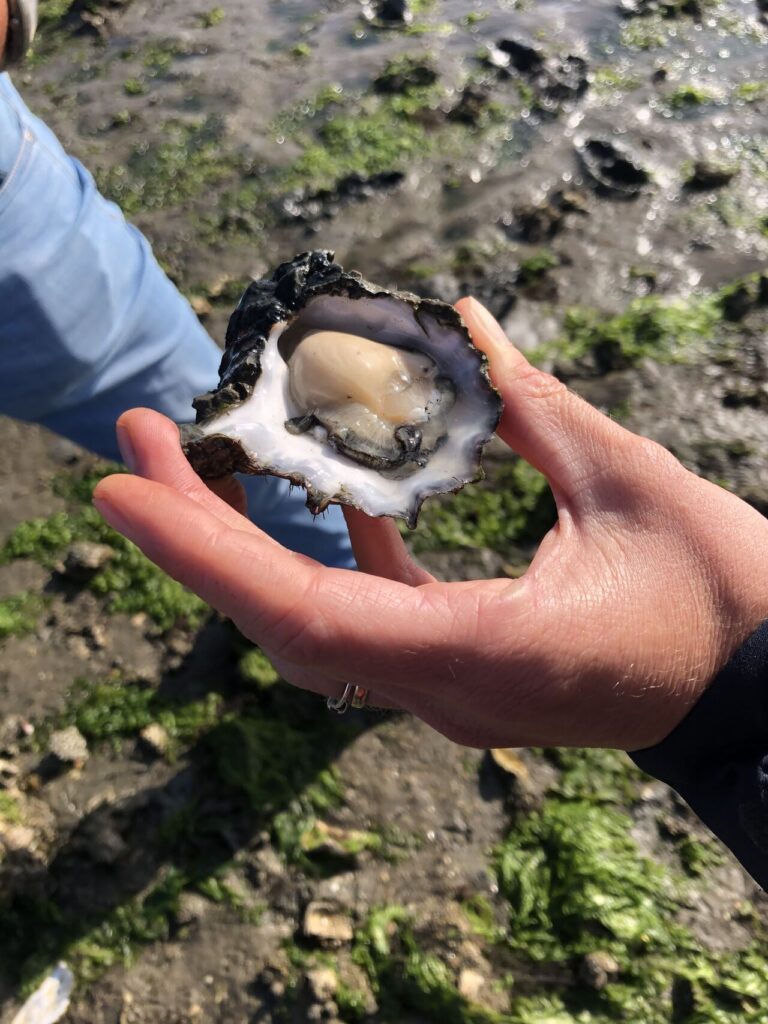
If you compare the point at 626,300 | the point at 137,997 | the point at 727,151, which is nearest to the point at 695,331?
the point at 626,300

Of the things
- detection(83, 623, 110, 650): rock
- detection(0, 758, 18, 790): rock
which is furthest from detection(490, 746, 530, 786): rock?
detection(0, 758, 18, 790): rock

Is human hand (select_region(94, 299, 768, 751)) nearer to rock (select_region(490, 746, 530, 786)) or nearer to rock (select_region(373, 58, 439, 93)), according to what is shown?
rock (select_region(490, 746, 530, 786))

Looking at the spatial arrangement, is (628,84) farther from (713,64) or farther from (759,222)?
(759,222)

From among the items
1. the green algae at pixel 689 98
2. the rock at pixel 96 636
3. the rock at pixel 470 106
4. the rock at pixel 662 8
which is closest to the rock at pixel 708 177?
the green algae at pixel 689 98

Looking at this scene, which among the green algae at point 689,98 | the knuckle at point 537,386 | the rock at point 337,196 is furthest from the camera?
the green algae at point 689,98

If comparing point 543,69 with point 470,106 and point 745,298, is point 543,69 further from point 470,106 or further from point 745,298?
point 745,298

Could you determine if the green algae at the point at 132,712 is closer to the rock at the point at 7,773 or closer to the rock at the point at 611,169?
the rock at the point at 7,773

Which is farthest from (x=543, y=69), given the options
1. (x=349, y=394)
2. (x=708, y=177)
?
(x=349, y=394)
